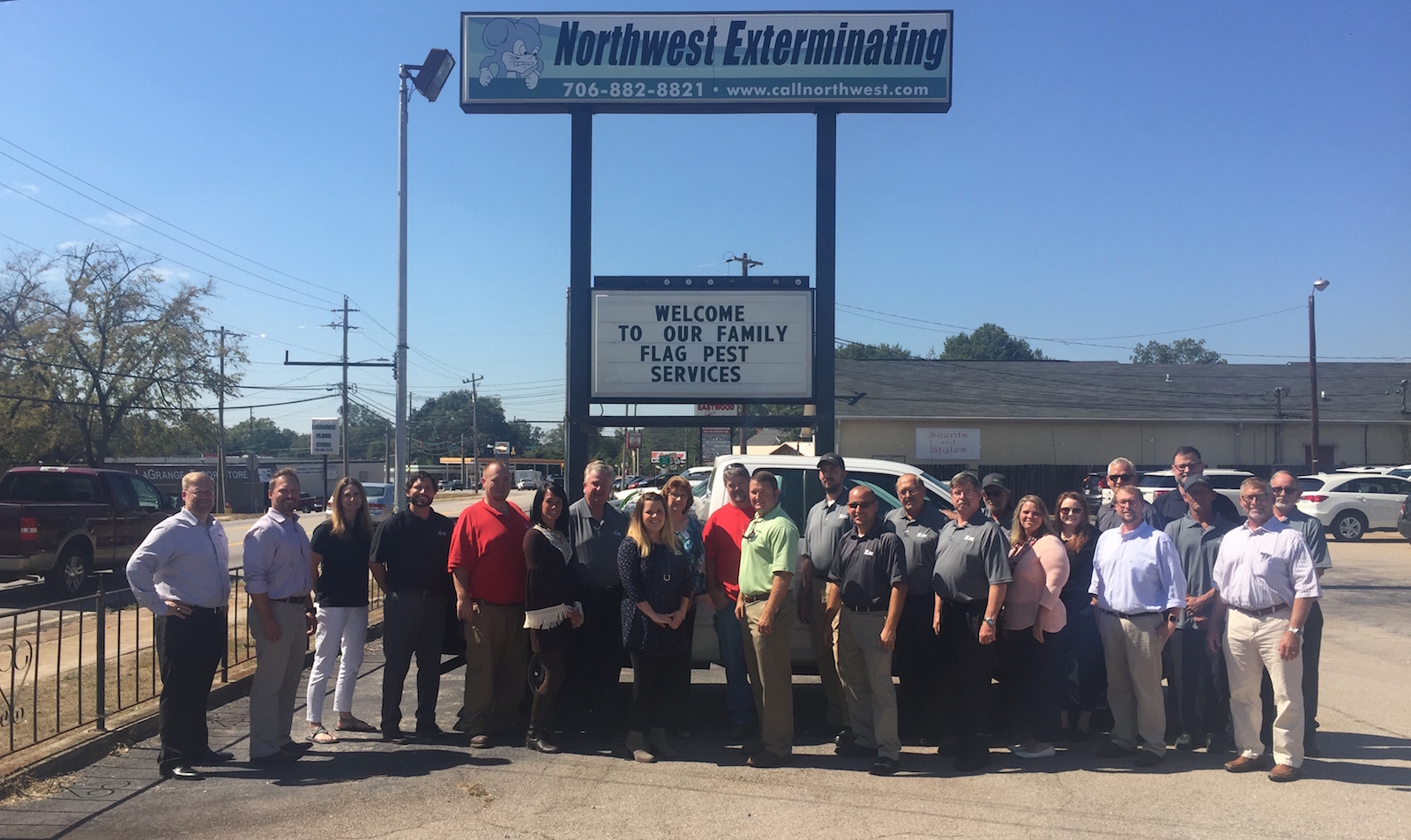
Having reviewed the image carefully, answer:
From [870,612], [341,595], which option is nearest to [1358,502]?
[870,612]

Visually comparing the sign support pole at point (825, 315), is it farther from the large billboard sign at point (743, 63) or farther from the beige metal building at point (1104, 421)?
the beige metal building at point (1104, 421)

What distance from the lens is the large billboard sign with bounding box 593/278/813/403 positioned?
10172mm

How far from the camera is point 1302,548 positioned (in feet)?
19.6

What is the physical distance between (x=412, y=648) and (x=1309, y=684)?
235 inches

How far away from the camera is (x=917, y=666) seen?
6598mm

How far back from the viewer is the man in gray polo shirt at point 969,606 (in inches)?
240

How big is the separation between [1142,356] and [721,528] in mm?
113448

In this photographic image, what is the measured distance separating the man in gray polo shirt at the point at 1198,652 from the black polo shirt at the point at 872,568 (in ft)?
6.42

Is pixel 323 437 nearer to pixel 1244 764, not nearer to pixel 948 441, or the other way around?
pixel 948 441

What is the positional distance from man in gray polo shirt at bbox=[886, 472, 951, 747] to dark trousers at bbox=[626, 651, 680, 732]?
4.96ft

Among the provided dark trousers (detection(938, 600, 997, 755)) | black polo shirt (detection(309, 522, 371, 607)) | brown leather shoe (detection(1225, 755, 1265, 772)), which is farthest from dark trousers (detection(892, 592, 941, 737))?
black polo shirt (detection(309, 522, 371, 607))

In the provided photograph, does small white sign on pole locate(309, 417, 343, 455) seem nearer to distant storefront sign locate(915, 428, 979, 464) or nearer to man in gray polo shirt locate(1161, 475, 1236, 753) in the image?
distant storefront sign locate(915, 428, 979, 464)

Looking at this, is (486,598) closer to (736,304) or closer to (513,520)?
(513,520)

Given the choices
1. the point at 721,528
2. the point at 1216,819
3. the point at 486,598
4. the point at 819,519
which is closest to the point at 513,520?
the point at 486,598
